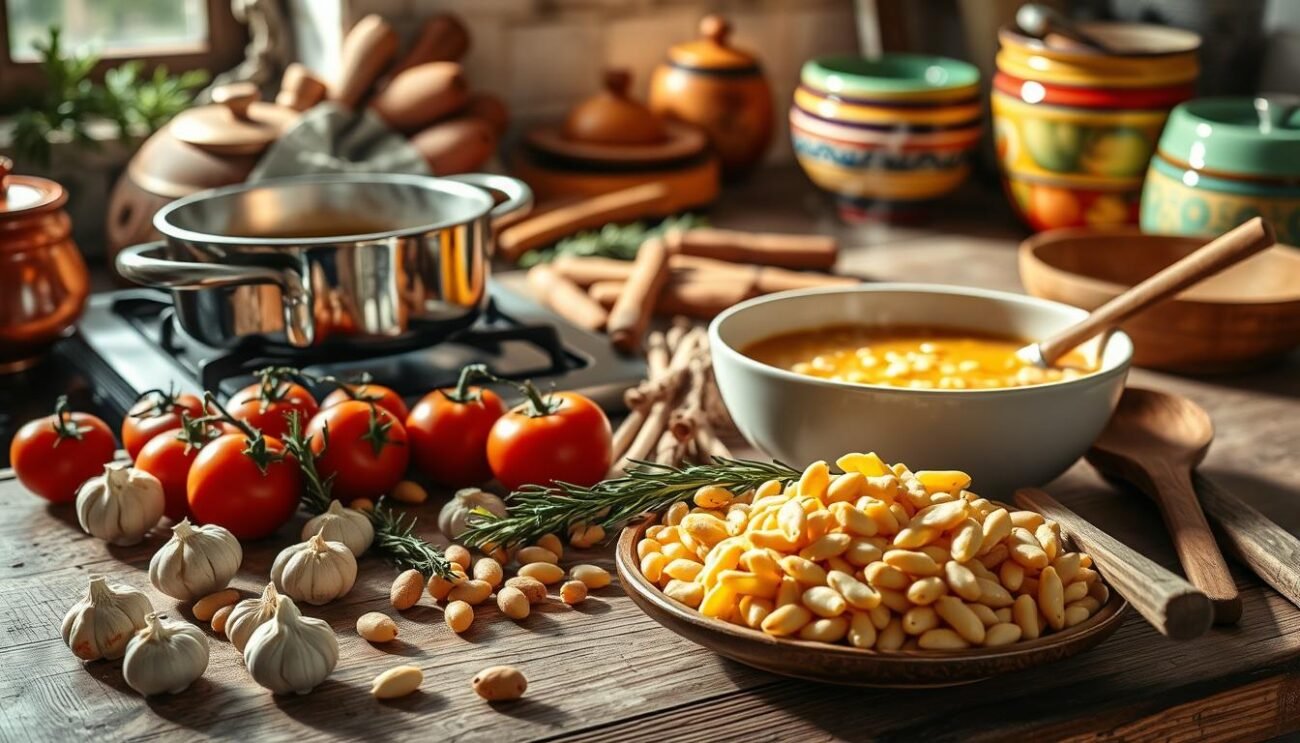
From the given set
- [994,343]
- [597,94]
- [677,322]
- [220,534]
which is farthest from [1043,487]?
[597,94]

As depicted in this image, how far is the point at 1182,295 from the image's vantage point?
1.53m

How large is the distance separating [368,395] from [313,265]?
161 mm

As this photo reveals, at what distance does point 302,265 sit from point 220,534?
0.34 m

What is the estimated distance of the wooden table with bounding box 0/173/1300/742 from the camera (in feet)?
2.88

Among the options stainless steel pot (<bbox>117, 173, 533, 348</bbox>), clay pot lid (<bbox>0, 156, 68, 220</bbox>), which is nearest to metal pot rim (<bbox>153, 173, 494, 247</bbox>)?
stainless steel pot (<bbox>117, 173, 533, 348</bbox>)

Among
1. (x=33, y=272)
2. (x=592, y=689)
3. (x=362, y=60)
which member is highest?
(x=362, y=60)

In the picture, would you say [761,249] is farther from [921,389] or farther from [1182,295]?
[921,389]

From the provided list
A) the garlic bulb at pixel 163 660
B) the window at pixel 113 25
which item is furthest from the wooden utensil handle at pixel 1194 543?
the window at pixel 113 25

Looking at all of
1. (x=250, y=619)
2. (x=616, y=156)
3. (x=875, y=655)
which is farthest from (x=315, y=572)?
(x=616, y=156)

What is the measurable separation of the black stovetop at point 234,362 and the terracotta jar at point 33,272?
40 millimetres

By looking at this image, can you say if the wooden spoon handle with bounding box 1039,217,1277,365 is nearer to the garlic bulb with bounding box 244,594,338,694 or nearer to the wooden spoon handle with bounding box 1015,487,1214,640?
the wooden spoon handle with bounding box 1015,487,1214,640

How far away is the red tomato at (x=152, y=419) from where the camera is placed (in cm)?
121

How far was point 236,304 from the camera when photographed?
132cm

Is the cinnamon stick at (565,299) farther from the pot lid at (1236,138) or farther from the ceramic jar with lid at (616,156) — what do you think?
the pot lid at (1236,138)
